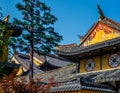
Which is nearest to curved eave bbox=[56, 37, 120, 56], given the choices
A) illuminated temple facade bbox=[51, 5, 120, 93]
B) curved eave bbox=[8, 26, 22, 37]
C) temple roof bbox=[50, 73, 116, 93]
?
illuminated temple facade bbox=[51, 5, 120, 93]

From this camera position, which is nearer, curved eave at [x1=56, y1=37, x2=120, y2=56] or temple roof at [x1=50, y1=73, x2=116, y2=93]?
temple roof at [x1=50, y1=73, x2=116, y2=93]

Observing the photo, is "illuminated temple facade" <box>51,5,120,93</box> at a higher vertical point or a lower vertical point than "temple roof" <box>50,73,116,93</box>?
higher

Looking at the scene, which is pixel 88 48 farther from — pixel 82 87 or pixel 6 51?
pixel 6 51

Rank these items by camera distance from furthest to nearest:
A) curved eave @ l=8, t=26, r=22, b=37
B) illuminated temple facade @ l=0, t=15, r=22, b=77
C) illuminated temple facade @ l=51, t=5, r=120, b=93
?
1. curved eave @ l=8, t=26, r=22, b=37
2. illuminated temple facade @ l=51, t=5, r=120, b=93
3. illuminated temple facade @ l=0, t=15, r=22, b=77

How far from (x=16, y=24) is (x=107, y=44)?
5086mm

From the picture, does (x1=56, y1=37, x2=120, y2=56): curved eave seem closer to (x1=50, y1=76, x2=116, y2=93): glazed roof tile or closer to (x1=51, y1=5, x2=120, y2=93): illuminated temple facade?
(x1=51, y1=5, x2=120, y2=93): illuminated temple facade

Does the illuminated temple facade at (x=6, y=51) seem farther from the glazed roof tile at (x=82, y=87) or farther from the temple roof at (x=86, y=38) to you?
the temple roof at (x=86, y=38)

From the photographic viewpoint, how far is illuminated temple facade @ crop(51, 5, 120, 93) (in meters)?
13.7

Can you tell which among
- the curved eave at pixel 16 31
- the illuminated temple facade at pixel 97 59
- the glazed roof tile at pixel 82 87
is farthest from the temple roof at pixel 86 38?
the curved eave at pixel 16 31

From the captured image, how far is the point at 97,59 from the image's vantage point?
17797mm

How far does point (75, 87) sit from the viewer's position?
1298 centimetres

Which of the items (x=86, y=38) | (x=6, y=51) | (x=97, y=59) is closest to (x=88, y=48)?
(x=97, y=59)

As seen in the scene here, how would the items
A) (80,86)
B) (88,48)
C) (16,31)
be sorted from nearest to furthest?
(80,86), (16,31), (88,48)

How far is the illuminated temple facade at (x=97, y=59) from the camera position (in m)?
13.7
